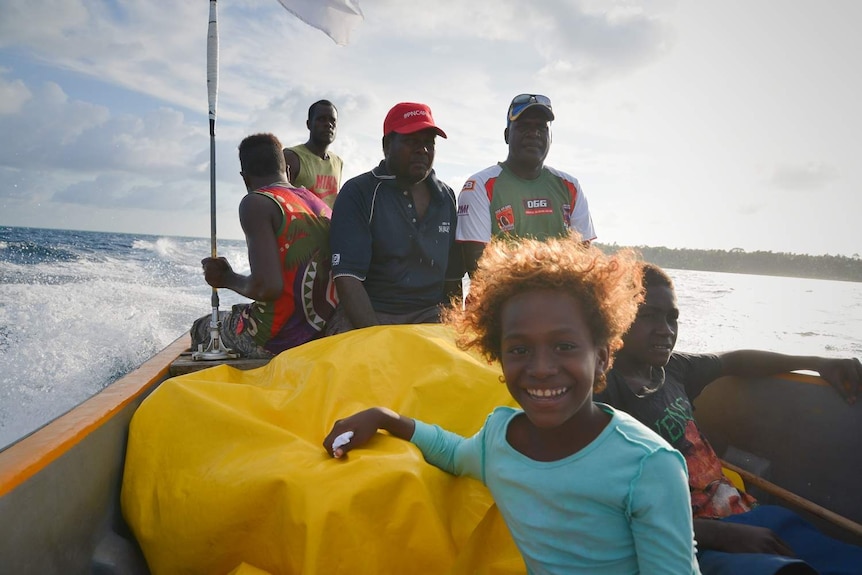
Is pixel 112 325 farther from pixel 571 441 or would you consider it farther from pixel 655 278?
pixel 571 441

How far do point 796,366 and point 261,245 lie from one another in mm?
2352

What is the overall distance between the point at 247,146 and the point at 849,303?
56.4 feet

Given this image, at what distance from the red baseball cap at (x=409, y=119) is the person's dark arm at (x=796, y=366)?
5.45 feet

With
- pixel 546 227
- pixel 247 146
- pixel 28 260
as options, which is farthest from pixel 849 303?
pixel 28 260

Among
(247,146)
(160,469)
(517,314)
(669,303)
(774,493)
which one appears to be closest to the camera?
(517,314)

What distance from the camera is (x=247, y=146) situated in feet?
9.15

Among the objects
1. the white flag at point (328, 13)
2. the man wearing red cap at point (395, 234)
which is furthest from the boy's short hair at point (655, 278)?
the white flag at point (328, 13)

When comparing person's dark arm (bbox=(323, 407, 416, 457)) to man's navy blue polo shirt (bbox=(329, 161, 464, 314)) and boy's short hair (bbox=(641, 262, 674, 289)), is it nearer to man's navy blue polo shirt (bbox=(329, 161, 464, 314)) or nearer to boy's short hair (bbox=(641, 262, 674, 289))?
boy's short hair (bbox=(641, 262, 674, 289))

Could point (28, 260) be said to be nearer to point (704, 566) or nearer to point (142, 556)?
point (142, 556)

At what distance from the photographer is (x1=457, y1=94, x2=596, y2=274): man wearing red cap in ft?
9.81

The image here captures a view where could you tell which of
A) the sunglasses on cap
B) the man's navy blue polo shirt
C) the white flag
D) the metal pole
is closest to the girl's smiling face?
the man's navy blue polo shirt

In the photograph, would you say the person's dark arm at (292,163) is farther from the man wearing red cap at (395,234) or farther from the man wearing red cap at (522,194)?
the man wearing red cap at (522,194)

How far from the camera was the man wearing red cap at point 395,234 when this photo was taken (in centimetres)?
263

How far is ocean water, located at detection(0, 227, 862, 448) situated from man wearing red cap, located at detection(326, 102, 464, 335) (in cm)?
197
